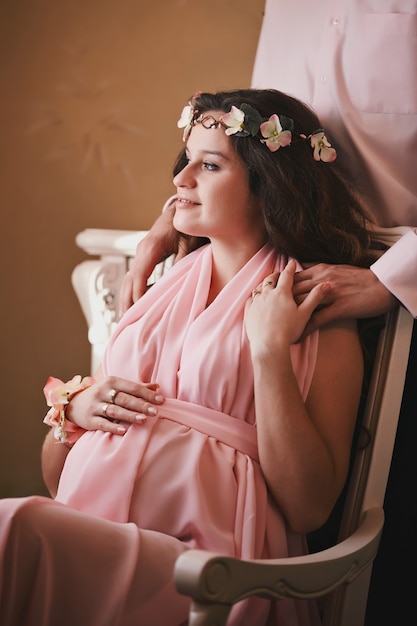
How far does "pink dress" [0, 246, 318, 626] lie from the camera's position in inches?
50.1

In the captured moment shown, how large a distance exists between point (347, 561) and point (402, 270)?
1.68 ft

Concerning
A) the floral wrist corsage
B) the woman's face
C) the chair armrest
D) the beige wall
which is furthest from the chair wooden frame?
the beige wall

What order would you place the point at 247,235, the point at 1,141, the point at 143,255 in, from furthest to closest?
the point at 1,141, the point at 143,255, the point at 247,235

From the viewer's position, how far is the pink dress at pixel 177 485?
1.27 m

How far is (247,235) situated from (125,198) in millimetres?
1002

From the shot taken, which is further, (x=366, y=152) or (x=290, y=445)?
(x=366, y=152)

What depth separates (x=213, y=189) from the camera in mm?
1546

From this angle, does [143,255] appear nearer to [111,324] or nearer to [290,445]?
[111,324]

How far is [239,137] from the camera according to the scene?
1.55m

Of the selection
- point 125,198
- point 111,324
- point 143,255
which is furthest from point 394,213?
A: point 125,198

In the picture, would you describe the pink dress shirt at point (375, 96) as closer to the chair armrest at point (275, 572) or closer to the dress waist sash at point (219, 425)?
the dress waist sash at point (219, 425)

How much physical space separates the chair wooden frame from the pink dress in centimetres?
11

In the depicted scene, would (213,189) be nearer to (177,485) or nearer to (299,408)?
(299,408)

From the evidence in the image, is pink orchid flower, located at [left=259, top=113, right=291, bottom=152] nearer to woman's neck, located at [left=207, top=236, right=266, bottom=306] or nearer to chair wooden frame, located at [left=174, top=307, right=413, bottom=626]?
woman's neck, located at [left=207, top=236, right=266, bottom=306]
